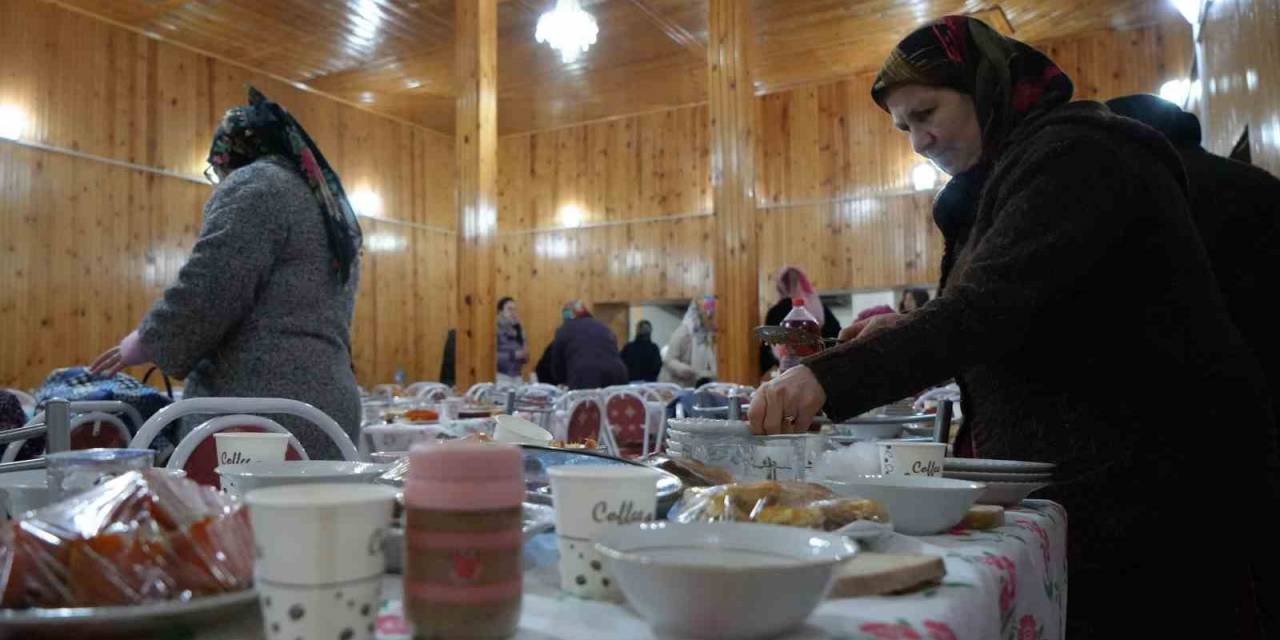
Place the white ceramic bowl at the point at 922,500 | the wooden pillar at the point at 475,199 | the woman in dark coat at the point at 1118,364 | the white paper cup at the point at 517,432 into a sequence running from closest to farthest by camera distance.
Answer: the white ceramic bowl at the point at 922,500 → the woman in dark coat at the point at 1118,364 → the white paper cup at the point at 517,432 → the wooden pillar at the point at 475,199

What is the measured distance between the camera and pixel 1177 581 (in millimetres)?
1316

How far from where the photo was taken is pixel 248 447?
1.23 metres

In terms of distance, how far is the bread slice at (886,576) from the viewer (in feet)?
2.36

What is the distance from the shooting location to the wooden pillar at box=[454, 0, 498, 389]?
6.64 m

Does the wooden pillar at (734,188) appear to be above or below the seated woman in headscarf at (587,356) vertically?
above

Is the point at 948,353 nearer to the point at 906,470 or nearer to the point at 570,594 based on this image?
the point at 906,470

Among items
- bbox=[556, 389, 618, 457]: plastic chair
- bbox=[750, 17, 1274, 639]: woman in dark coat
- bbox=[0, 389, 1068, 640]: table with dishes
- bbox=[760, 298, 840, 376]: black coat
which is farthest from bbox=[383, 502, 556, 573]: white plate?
bbox=[556, 389, 618, 457]: plastic chair

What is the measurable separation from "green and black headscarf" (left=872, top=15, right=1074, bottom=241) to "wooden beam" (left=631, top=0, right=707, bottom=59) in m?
7.17

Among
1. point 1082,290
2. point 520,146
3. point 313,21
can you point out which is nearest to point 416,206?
point 520,146

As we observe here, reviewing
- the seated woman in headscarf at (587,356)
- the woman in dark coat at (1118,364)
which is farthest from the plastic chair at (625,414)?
the woman in dark coat at (1118,364)

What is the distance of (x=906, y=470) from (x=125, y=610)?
0.95 metres

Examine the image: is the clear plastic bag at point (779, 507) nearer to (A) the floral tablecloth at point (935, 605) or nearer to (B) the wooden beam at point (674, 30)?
(A) the floral tablecloth at point (935, 605)

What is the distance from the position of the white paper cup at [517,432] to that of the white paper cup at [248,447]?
0.34 meters

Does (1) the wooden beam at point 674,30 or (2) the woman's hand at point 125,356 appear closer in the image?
(2) the woman's hand at point 125,356
